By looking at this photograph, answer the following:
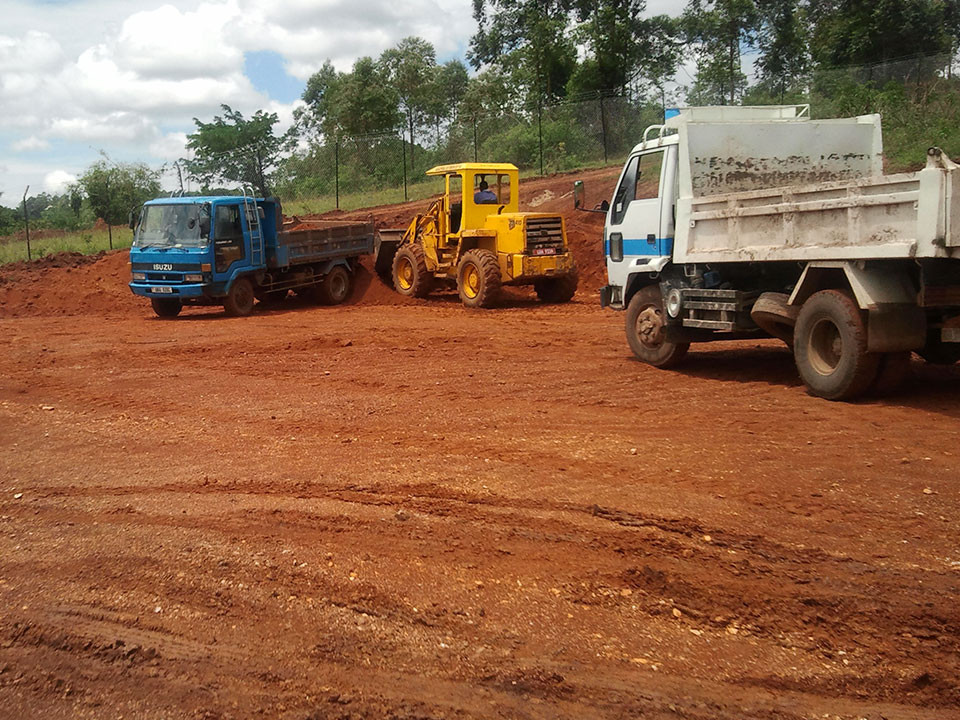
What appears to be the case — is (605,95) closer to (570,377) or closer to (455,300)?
(455,300)

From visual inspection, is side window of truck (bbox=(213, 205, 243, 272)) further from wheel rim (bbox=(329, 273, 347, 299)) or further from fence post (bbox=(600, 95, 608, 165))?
fence post (bbox=(600, 95, 608, 165))

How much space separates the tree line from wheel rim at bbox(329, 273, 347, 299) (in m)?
6.85

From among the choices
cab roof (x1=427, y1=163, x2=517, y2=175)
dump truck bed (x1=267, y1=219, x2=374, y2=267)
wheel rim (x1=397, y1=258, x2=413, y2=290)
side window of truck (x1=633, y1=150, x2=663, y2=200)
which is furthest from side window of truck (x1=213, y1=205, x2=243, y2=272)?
side window of truck (x1=633, y1=150, x2=663, y2=200)

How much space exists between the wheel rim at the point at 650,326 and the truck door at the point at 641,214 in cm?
59

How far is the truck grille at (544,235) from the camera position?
17.4 meters

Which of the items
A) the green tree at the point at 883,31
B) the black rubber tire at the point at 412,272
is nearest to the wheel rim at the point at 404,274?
the black rubber tire at the point at 412,272

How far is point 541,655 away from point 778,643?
1.03 metres

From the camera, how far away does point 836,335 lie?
29.1 feet

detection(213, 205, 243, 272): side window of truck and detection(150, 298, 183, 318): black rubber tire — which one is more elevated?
detection(213, 205, 243, 272): side window of truck

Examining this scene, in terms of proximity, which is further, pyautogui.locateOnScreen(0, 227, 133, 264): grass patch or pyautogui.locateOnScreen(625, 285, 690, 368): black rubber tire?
pyautogui.locateOnScreen(0, 227, 133, 264): grass patch

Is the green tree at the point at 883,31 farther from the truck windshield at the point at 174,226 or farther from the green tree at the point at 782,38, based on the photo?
the truck windshield at the point at 174,226

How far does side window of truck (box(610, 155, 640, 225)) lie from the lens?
1147 cm

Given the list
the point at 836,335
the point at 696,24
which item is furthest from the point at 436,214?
the point at 696,24

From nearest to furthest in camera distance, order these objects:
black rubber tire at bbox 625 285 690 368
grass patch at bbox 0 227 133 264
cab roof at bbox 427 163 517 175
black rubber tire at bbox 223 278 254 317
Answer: black rubber tire at bbox 625 285 690 368 < cab roof at bbox 427 163 517 175 < black rubber tire at bbox 223 278 254 317 < grass patch at bbox 0 227 133 264
